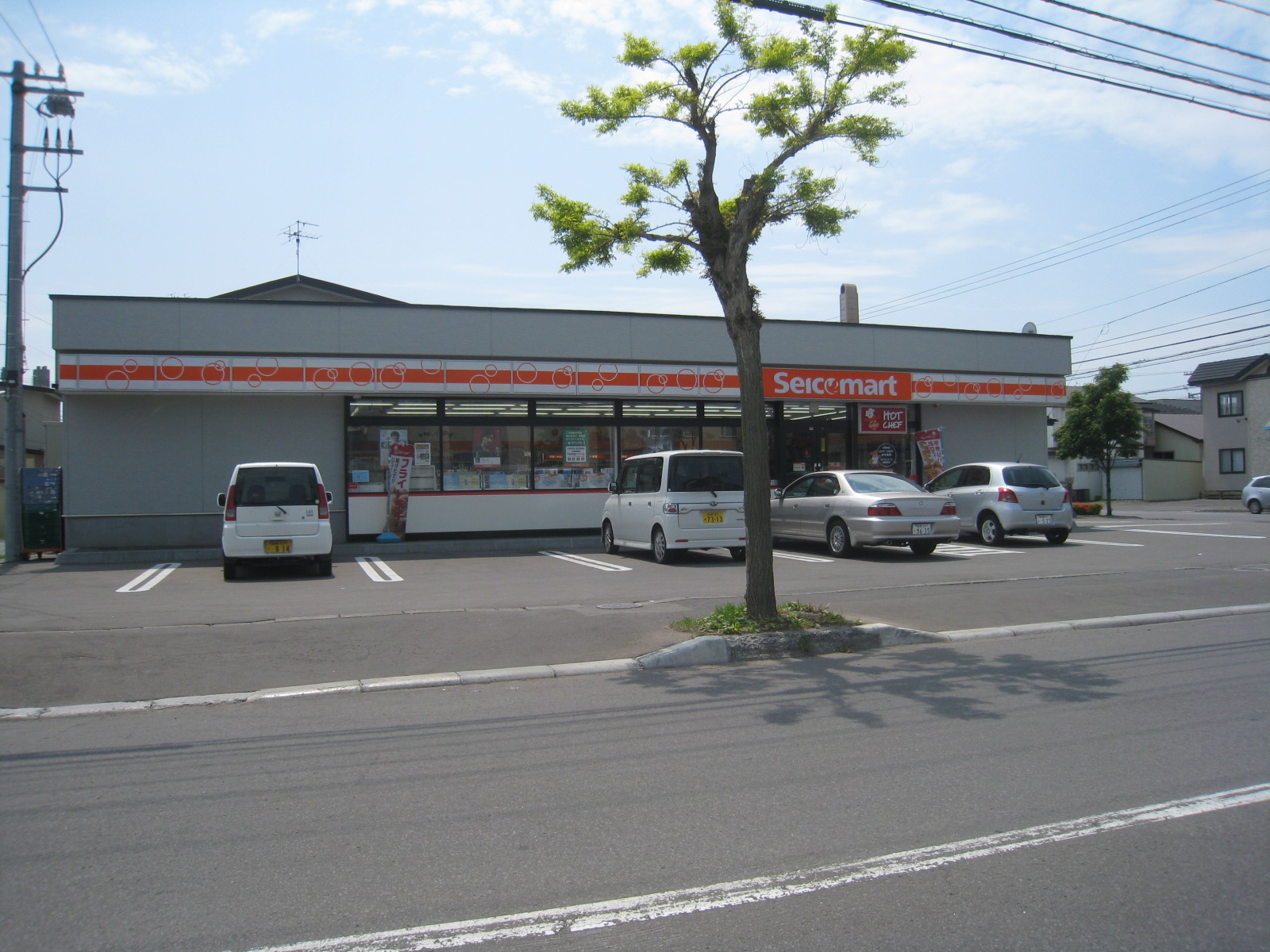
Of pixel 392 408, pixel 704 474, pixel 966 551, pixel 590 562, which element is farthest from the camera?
pixel 392 408

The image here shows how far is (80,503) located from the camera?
54.6 ft

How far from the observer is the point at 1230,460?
46.5m

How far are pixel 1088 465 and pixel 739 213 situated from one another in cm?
4576

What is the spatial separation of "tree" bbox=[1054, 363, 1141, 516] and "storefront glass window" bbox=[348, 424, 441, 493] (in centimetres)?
2292

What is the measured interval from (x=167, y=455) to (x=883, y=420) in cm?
1560

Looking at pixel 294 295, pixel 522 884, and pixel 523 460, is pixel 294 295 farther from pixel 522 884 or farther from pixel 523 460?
pixel 522 884

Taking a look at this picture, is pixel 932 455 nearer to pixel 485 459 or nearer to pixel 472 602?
pixel 485 459

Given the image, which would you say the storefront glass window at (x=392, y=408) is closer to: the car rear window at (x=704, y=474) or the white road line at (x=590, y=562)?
the white road line at (x=590, y=562)

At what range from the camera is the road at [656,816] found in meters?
3.30

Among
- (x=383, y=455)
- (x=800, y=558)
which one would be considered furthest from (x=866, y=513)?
(x=383, y=455)

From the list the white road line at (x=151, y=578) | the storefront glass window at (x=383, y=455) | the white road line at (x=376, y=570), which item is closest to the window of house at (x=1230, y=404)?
the storefront glass window at (x=383, y=455)

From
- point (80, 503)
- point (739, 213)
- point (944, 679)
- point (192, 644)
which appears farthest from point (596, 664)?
point (80, 503)

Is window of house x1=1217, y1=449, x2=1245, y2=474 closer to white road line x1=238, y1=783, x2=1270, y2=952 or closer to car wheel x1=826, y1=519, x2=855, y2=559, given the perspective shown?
car wheel x1=826, y1=519, x2=855, y2=559

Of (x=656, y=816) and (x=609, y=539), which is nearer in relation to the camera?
(x=656, y=816)
